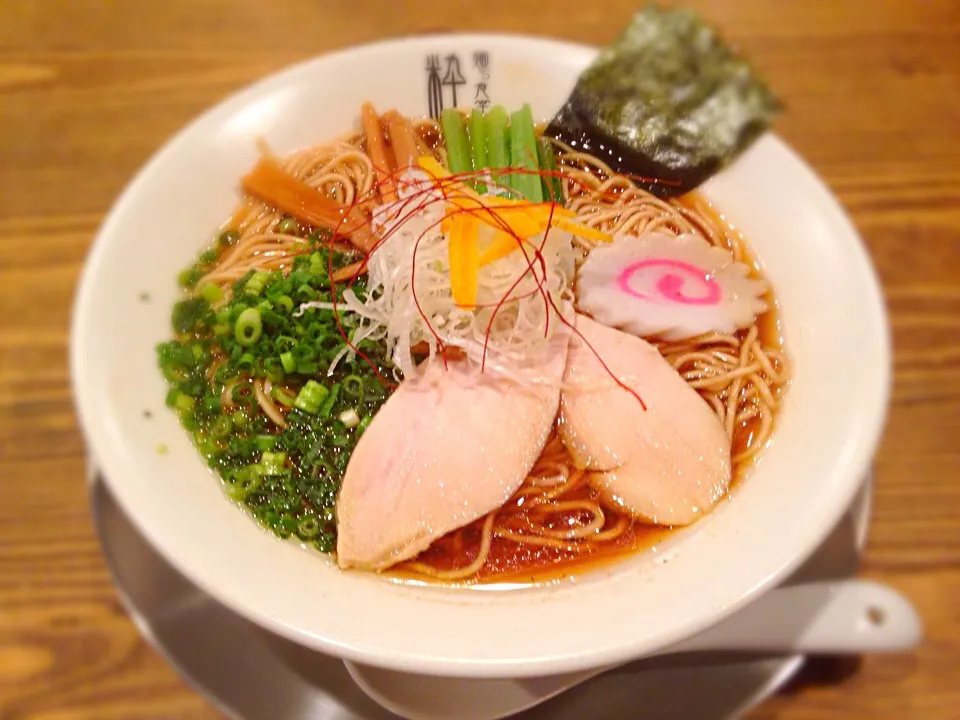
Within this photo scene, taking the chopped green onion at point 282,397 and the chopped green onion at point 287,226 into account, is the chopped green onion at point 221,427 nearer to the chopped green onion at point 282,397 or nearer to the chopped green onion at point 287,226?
the chopped green onion at point 282,397

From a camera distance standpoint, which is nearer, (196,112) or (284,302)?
(284,302)

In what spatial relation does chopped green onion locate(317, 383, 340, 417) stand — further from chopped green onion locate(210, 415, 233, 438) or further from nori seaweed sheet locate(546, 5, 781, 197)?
nori seaweed sheet locate(546, 5, 781, 197)

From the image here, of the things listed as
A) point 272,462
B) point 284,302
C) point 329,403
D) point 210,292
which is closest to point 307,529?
point 272,462

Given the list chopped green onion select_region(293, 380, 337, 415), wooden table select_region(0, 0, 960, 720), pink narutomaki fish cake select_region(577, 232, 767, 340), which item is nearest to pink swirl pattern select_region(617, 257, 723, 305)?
pink narutomaki fish cake select_region(577, 232, 767, 340)

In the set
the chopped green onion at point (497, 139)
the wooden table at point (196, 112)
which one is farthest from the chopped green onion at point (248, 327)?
the chopped green onion at point (497, 139)

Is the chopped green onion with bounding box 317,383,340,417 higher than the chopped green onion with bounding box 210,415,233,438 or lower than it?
higher

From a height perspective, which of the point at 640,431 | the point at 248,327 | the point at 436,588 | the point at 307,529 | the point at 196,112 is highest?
the point at 196,112

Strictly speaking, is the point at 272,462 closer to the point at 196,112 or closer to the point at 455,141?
the point at 455,141
